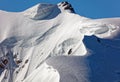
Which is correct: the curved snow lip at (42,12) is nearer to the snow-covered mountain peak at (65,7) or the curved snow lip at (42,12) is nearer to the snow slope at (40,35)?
the snow slope at (40,35)

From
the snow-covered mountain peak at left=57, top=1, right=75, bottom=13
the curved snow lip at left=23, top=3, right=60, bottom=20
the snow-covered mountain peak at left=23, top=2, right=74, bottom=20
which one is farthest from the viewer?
the snow-covered mountain peak at left=57, top=1, right=75, bottom=13

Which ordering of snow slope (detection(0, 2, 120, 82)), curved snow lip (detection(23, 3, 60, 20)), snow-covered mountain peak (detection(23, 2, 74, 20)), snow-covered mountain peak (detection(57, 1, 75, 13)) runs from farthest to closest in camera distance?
snow-covered mountain peak (detection(57, 1, 75, 13)) < snow-covered mountain peak (detection(23, 2, 74, 20)) < curved snow lip (detection(23, 3, 60, 20)) < snow slope (detection(0, 2, 120, 82))

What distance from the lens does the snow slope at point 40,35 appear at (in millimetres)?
35812

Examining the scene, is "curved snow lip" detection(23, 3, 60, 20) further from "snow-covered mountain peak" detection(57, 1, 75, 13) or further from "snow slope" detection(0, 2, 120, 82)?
"snow-covered mountain peak" detection(57, 1, 75, 13)

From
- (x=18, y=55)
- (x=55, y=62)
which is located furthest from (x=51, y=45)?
(x=55, y=62)

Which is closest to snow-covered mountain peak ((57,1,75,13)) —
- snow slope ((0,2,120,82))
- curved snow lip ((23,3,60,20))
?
snow slope ((0,2,120,82))

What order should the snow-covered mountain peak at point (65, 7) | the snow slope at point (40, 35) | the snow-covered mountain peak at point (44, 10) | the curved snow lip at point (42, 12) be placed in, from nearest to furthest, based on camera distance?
the snow slope at point (40, 35) → the curved snow lip at point (42, 12) → the snow-covered mountain peak at point (44, 10) → the snow-covered mountain peak at point (65, 7)

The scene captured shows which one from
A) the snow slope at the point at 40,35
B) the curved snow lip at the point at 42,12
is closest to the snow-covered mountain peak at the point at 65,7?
the snow slope at the point at 40,35

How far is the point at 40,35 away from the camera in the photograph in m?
40.4

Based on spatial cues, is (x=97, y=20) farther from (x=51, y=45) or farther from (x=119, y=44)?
(x=119, y=44)

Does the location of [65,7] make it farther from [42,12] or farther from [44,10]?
[42,12]

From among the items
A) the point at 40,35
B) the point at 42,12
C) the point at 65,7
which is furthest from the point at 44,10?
the point at 40,35

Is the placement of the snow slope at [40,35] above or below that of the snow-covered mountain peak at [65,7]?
above

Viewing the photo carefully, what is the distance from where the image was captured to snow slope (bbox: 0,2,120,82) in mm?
35812
